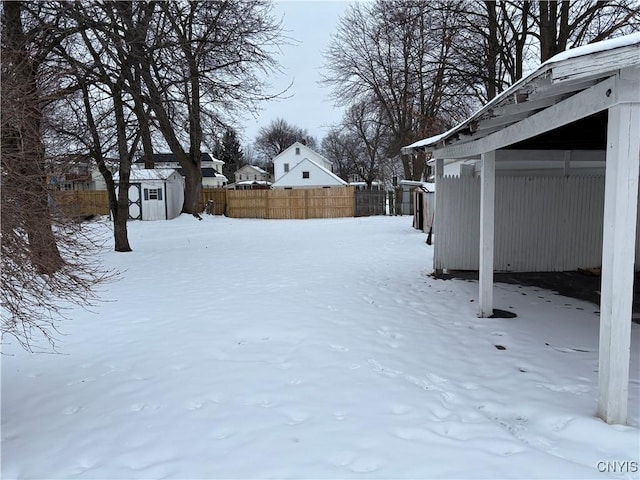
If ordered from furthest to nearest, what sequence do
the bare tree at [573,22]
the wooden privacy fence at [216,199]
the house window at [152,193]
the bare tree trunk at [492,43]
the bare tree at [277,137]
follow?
the bare tree at [277,137], the wooden privacy fence at [216,199], the house window at [152,193], the bare tree trunk at [492,43], the bare tree at [573,22]

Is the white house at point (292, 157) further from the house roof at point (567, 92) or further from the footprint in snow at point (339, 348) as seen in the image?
the footprint in snow at point (339, 348)

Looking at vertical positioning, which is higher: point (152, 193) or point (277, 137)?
point (277, 137)

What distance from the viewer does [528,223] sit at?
792 centimetres

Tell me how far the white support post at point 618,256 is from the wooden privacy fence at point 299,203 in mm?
23827

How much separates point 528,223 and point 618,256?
541 centimetres

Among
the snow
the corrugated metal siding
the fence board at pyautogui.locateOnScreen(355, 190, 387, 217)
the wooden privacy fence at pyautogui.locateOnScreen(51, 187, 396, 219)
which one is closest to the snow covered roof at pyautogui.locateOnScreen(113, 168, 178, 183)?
the wooden privacy fence at pyautogui.locateOnScreen(51, 187, 396, 219)

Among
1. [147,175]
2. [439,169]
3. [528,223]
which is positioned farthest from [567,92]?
[147,175]

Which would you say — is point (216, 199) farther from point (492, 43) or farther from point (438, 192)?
point (438, 192)

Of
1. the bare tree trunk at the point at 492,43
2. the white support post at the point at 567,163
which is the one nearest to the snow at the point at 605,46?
the white support post at the point at 567,163

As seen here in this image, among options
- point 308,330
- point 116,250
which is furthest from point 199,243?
point 308,330

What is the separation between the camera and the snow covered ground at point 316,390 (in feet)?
8.41

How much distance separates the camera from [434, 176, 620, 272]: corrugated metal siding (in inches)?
306

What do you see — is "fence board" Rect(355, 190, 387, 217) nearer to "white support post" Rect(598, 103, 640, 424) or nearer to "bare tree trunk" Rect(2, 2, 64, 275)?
"white support post" Rect(598, 103, 640, 424)

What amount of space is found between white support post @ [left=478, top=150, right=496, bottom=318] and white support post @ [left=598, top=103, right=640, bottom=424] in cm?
240
